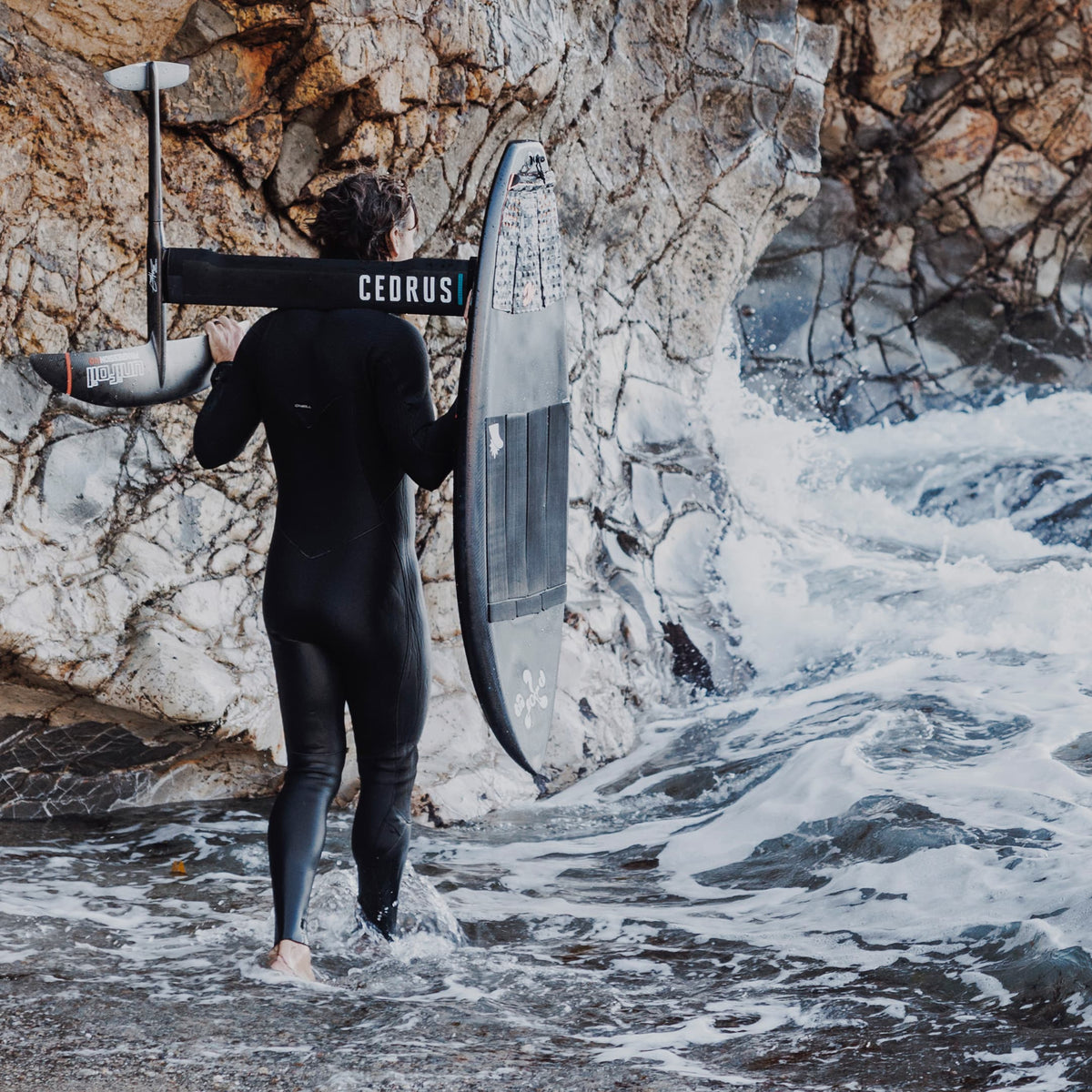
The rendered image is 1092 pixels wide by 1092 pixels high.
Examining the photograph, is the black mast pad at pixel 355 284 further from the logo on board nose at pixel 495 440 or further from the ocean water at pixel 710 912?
the ocean water at pixel 710 912

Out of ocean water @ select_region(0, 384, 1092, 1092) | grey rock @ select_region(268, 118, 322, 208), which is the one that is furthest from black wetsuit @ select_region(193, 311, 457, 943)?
grey rock @ select_region(268, 118, 322, 208)

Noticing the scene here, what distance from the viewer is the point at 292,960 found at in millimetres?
2404

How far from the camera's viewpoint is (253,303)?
257 centimetres

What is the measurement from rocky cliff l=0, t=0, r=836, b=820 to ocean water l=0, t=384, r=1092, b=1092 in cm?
34

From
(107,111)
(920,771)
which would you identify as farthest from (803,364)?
(107,111)

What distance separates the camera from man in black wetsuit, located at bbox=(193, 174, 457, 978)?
241cm

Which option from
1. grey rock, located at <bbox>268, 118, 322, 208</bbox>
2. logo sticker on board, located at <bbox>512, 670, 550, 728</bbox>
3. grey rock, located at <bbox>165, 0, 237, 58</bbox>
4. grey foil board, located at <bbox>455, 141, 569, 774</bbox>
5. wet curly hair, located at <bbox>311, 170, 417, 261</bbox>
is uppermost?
grey rock, located at <bbox>165, 0, 237, 58</bbox>

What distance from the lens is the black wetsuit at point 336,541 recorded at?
241cm

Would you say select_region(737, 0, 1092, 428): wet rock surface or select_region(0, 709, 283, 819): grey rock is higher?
select_region(737, 0, 1092, 428): wet rock surface

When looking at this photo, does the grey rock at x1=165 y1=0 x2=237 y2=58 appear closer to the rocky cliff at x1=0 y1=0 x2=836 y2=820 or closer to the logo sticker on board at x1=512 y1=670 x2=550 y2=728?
the rocky cliff at x1=0 y1=0 x2=836 y2=820

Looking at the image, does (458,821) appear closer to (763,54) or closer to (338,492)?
(338,492)

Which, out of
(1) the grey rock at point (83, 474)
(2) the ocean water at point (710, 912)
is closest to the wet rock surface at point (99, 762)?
(2) the ocean water at point (710, 912)

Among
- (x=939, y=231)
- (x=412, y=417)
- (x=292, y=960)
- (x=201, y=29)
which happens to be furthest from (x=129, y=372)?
(x=939, y=231)

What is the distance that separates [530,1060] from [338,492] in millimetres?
1084
